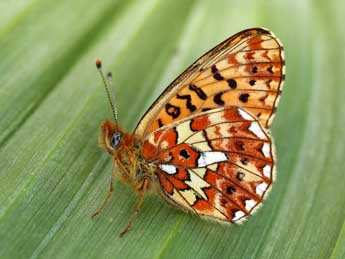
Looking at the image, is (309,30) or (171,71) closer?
(171,71)

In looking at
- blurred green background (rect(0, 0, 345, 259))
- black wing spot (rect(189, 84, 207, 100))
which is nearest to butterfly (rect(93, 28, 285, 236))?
black wing spot (rect(189, 84, 207, 100))

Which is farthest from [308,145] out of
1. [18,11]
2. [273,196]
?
[18,11]

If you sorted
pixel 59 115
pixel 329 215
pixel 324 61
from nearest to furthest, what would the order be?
pixel 329 215 → pixel 59 115 → pixel 324 61

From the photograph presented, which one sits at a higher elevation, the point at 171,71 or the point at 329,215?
the point at 171,71

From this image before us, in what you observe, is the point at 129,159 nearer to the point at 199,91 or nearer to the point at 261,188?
the point at 199,91

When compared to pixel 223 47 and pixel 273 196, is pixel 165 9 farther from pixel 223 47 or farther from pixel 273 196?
pixel 273 196

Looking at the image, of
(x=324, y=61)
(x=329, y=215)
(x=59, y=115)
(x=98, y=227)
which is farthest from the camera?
(x=324, y=61)

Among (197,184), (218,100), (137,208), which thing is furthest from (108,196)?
(218,100)
